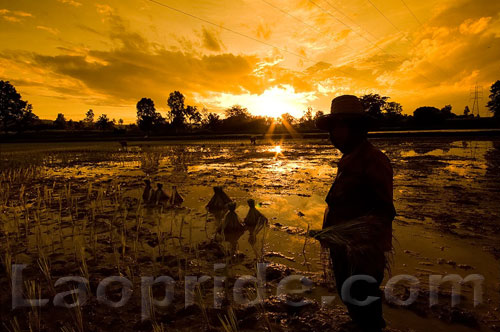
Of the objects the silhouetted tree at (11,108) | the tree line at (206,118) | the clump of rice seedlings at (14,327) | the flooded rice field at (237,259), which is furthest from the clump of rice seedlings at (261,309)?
the silhouetted tree at (11,108)

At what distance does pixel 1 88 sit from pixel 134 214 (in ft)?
282

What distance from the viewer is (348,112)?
75.4 inches

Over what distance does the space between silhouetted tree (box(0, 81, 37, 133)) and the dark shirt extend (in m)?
86.6

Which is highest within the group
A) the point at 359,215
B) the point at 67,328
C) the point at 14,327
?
the point at 359,215

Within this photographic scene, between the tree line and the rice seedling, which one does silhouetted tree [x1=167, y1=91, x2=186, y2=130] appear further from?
the rice seedling

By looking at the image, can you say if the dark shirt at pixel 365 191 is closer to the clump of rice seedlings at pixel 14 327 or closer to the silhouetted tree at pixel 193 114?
the clump of rice seedlings at pixel 14 327

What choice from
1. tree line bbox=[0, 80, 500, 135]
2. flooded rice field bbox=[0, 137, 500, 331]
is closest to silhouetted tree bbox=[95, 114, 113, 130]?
tree line bbox=[0, 80, 500, 135]

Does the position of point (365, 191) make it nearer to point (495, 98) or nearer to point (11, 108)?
point (11, 108)

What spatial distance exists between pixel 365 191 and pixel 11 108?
89234 mm

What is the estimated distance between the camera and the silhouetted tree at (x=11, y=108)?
60.6m

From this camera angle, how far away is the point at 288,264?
3.26 m

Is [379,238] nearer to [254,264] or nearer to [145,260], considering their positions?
[254,264]

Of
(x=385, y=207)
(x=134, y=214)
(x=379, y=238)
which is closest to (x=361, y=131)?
(x=385, y=207)

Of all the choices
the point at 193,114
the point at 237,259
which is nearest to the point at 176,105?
the point at 193,114
